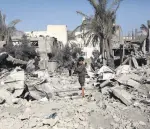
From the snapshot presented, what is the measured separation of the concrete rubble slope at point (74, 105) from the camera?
648 cm

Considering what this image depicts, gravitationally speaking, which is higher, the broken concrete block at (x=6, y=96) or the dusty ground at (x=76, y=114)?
the broken concrete block at (x=6, y=96)

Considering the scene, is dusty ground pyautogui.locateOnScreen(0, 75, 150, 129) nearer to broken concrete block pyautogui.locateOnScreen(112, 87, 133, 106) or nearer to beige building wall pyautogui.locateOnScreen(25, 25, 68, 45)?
broken concrete block pyautogui.locateOnScreen(112, 87, 133, 106)

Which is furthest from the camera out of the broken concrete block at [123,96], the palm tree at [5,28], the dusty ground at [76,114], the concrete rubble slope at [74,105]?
the palm tree at [5,28]

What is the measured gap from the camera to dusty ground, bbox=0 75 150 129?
6363 mm

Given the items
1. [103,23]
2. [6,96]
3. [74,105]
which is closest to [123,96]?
[74,105]

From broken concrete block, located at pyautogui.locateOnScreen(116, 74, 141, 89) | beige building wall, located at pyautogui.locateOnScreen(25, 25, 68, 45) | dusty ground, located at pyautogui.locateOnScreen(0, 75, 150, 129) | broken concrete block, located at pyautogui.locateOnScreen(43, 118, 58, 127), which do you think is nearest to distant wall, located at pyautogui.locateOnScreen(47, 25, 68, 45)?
beige building wall, located at pyautogui.locateOnScreen(25, 25, 68, 45)

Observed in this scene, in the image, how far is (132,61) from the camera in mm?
19828

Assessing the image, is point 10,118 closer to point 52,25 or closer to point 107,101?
point 107,101

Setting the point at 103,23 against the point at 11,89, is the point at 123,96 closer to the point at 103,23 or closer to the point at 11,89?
the point at 11,89

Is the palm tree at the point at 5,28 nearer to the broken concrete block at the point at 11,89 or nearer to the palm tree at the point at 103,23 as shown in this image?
the palm tree at the point at 103,23

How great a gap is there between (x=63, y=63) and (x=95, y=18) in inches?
384

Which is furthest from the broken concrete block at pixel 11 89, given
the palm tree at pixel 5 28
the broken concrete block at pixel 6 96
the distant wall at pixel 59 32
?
the distant wall at pixel 59 32

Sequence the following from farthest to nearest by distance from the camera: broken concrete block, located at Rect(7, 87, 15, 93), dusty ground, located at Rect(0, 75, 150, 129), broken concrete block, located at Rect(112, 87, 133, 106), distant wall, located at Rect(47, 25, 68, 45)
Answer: distant wall, located at Rect(47, 25, 68, 45), broken concrete block, located at Rect(7, 87, 15, 93), broken concrete block, located at Rect(112, 87, 133, 106), dusty ground, located at Rect(0, 75, 150, 129)

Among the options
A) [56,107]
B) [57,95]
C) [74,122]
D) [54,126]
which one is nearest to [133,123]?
[74,122]
